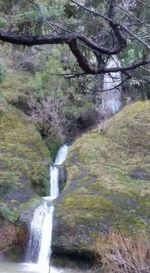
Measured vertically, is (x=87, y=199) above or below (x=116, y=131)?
below

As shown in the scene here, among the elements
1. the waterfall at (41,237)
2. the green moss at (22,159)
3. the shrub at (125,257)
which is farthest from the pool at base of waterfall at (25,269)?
the green moss at (22,159)

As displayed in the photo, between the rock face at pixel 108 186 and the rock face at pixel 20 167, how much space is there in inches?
29.7

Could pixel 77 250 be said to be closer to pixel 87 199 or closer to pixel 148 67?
pixel 87 199

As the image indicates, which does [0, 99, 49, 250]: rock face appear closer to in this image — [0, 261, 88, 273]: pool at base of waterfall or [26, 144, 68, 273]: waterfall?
[26, 144, 68, 273]: waterfall

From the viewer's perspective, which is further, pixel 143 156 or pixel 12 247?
pixel 143 156

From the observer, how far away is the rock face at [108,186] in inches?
401

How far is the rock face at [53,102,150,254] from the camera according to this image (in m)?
10.2

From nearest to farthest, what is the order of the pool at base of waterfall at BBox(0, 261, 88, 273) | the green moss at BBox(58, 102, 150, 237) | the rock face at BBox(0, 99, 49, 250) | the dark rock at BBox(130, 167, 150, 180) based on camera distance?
the pool at base of waterfall at BBox(0, 261, 88, 273) → the rock face at BBox(0, 99, 49, 250) → the green moss at BBox(58, 102, 150, 237) → the dark rock at BBox(130, 167, 150, 180)

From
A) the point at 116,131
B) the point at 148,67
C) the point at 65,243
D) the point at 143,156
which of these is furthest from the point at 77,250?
the point at 148,67

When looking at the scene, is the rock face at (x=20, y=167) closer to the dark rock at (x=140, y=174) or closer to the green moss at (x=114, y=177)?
the green moss at (x=114, y=177)

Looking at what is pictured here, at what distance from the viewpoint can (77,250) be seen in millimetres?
9875

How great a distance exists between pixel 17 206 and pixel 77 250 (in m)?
1.95

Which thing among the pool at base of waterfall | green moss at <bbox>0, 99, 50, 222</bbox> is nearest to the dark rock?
green moss at <bbox>0, 99, 50, 222</bbox>

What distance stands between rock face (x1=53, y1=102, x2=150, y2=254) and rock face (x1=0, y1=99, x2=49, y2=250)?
0.75 meters
